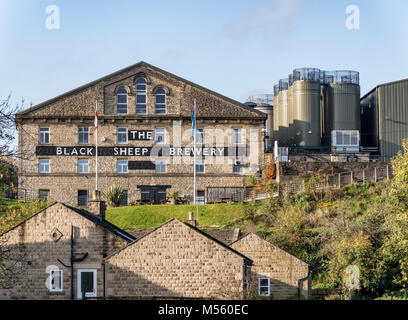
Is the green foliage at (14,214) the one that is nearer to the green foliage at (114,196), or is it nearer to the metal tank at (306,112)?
the green foliage at (114,196)

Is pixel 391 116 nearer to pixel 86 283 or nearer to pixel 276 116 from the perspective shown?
pixel 276 116

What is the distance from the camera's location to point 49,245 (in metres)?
32.6

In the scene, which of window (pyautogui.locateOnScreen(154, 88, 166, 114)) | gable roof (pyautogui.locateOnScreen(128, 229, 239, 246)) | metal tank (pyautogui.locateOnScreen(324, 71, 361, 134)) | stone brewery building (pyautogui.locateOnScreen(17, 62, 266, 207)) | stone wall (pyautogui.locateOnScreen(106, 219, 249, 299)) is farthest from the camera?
metal tank (pyautogui.locateOnScreen(324, 71, 361, 134))

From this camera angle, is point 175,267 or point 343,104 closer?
point 175,267

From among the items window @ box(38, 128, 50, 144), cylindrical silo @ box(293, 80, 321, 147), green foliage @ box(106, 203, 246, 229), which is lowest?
green foliage @ box(106, 203, 246, 229)

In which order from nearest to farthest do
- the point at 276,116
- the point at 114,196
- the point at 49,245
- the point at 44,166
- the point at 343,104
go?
the point at 49,245 → the point at 114,196 → the point at 44,166 → the point at 343,104 → the point at 276,116

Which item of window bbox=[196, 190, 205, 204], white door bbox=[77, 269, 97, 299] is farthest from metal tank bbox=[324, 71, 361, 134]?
white door bbox=[77, 269, 97, 299]

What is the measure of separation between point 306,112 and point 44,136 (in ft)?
78.3

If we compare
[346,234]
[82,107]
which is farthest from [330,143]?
[346,234]

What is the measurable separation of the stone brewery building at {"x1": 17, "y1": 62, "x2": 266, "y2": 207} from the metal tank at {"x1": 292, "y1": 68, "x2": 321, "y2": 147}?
596 cm

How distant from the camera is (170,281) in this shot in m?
30.3

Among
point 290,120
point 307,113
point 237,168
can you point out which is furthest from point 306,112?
point 237,168

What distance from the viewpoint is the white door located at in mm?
31703

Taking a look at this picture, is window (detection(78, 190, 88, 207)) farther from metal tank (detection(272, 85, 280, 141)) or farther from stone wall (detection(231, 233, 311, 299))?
stone wall (detection(231, 233, 311, 299))
